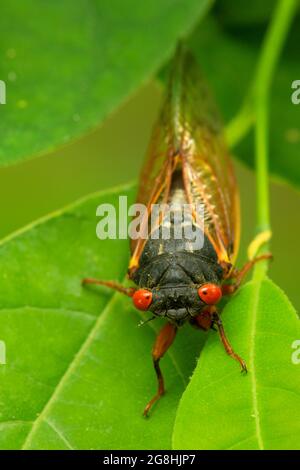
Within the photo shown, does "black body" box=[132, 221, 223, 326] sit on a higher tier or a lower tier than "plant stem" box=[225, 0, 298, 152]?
lower

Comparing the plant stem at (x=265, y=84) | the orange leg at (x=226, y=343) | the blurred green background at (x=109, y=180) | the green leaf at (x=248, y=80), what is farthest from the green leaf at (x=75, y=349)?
the blurred green background at (x=109, y=180)

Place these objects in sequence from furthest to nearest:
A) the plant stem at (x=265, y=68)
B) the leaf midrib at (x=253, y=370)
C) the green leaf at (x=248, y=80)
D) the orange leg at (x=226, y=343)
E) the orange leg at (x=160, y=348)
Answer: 1. the green leaf at (x=248, y=80)
2. the plant stem at (x=265, y=68)
3. the orange leg at (x=160, y=348)
4. the orange leg at (x=226, y=343)
5. the leaf midrib at (x=253, y=370)

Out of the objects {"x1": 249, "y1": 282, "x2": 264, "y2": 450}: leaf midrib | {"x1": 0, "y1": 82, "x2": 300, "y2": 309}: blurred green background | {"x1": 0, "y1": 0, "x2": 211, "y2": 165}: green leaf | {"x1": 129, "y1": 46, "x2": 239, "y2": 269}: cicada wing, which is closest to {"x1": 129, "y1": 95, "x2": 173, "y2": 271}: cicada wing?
{"x1": 129, "y1": 46, "x2": 239, "y2": 269}: cicada wing

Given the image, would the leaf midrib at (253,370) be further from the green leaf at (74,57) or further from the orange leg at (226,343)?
the green leaf at (74,57)

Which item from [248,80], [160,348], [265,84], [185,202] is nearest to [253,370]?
[160,348]

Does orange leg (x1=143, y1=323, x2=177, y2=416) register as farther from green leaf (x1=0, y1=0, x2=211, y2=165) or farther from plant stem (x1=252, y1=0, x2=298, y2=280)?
green leaf (x1=0, y1=0, x2=211, y2=165)

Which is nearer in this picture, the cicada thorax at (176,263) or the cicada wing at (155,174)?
the cicada thorax at (176,263)

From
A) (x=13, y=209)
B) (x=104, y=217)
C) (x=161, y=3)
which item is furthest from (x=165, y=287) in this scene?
(x=13, y=209)
